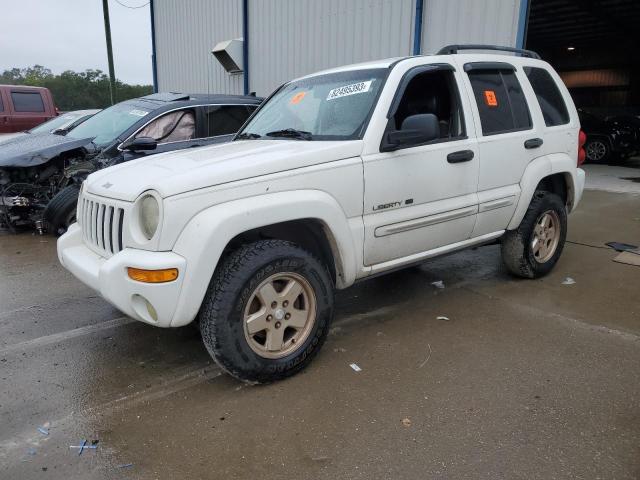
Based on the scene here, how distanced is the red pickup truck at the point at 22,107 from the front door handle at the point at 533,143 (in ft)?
41.3

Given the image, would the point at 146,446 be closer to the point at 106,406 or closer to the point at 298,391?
the point at 106,406

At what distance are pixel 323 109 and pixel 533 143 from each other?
1807mm

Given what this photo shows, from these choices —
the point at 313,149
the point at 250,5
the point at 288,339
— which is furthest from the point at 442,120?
the point at 250,5

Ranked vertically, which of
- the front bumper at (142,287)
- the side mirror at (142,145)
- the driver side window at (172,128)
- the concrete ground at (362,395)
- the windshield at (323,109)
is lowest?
the concrete ground at (362,395)

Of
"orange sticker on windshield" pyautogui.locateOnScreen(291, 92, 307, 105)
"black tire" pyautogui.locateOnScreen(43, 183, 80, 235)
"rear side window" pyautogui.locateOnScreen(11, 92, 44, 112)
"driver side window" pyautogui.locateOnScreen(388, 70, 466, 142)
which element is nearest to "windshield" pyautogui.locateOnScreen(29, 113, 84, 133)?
"black tire" pyautogui.locateOnScreen(43, 183, 80, 235)

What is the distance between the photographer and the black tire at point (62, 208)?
20.4 ft

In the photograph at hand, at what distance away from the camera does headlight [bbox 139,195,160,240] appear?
269 cm

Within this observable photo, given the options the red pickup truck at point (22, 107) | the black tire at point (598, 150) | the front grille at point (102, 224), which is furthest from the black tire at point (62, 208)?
the black tire at point (598, 150)

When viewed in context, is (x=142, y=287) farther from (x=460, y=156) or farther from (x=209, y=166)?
(x=460, y=156)

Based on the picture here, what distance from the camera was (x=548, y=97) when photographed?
15.0 ft

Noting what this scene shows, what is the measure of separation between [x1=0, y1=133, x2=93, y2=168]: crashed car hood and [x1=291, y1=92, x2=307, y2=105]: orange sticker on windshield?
12.0 ft

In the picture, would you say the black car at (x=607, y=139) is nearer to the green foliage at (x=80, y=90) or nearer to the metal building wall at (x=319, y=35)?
the metal building wall at (x=319, y=35)

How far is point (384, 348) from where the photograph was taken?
11.4ft

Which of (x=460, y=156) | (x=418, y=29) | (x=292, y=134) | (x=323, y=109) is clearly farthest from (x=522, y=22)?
(x=292, y=134)
